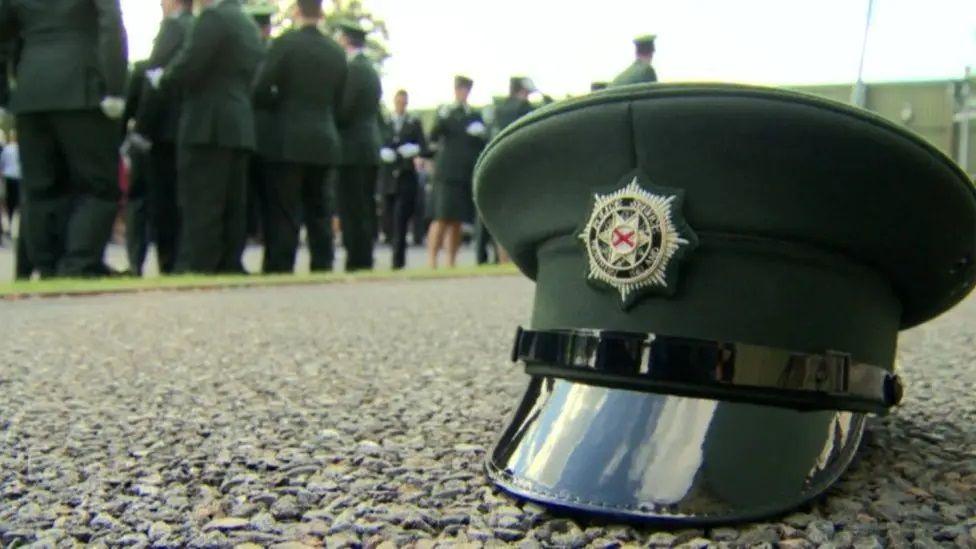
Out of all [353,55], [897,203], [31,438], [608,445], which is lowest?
[31,438]

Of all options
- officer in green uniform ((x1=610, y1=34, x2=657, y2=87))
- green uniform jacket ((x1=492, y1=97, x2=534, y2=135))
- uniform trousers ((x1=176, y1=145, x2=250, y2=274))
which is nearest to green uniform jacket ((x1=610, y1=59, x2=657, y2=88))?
officer in green uniform ((x1=610, y1=34, x2=657, y2=87))

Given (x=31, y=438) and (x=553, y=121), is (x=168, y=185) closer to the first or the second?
(x=31, y=438)

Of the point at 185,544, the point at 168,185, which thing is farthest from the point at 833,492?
the point at 168,185

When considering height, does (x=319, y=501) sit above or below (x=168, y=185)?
below

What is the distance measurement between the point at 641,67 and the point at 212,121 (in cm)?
324

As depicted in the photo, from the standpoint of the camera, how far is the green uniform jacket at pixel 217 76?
24.4ft

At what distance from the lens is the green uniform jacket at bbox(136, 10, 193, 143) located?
8.02 m

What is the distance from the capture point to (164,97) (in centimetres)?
808

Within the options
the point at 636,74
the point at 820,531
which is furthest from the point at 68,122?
the point at 820,531

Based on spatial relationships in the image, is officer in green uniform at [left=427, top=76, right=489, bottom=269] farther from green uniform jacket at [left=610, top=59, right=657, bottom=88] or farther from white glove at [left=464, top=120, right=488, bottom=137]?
green uniform jacket at [left=610, top=59, right=657, bottom=88]

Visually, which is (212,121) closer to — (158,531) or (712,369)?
(158,531)

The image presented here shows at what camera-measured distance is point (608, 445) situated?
1547 millimetres

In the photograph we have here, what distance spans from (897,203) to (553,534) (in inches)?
25.8

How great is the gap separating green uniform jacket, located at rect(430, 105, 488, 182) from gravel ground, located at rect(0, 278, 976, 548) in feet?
21.4
